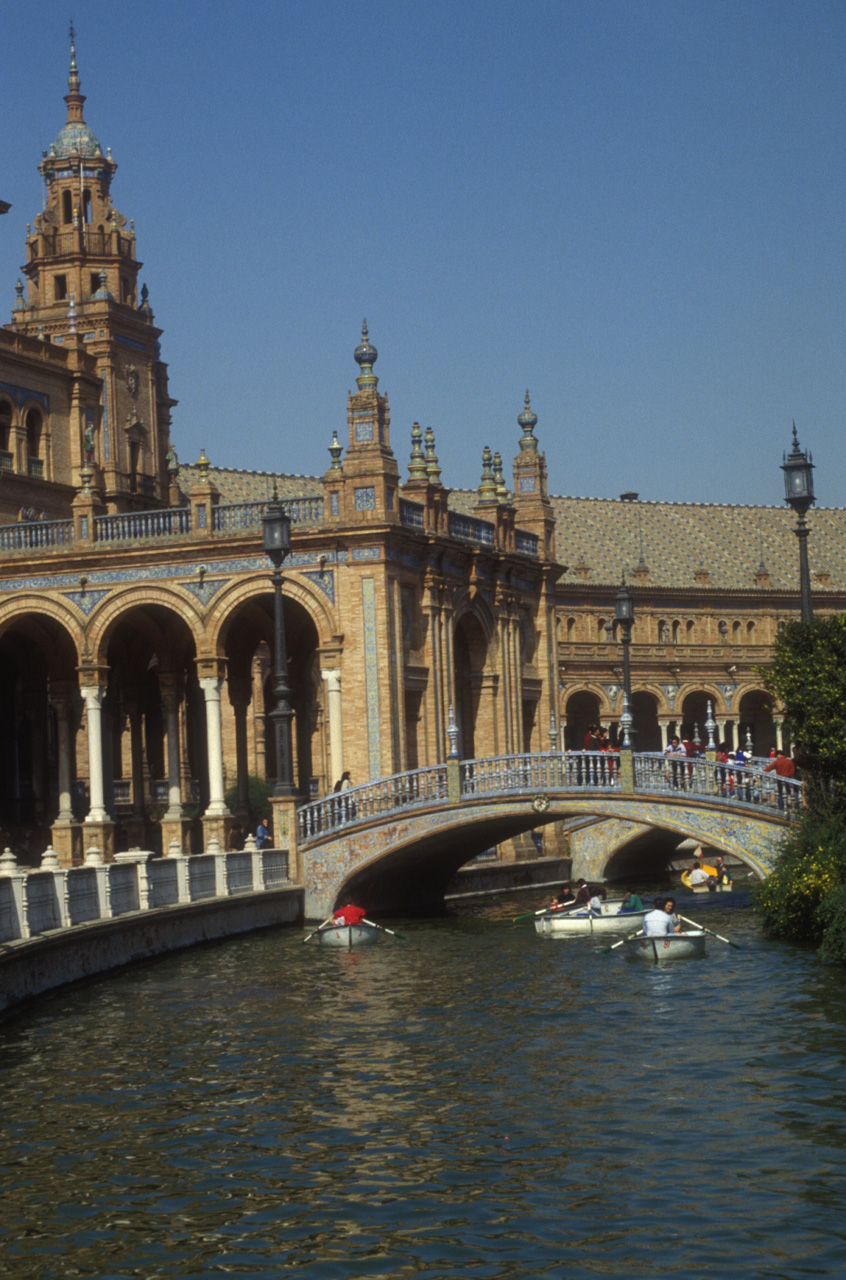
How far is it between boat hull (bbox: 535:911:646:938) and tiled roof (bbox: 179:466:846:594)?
49912mm

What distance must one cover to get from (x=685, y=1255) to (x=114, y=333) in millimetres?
48025

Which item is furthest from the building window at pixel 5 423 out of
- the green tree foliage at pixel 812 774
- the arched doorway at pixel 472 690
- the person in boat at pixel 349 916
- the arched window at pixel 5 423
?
the green tree foliage at pixel 812 774

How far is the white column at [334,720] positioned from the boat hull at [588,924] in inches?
345

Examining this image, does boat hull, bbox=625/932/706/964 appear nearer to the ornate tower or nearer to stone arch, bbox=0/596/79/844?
stone arch, bbox=0/596/79/844

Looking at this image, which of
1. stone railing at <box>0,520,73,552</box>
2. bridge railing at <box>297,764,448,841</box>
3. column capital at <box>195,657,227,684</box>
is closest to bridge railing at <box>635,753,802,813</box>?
bridge railing at <box>297,764,448,841</box>

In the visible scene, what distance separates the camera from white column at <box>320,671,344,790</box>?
138 feet

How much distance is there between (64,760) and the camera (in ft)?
153

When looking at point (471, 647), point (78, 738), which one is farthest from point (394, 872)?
point (78, 738)

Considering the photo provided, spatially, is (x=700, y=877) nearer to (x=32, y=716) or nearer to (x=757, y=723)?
(x=32, y=716)

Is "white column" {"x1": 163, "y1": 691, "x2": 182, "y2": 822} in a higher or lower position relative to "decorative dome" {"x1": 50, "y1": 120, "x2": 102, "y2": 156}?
lower

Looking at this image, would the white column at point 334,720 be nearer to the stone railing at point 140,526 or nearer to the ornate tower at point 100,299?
the stone railing at point 140,526

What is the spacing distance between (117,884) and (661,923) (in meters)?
8.54

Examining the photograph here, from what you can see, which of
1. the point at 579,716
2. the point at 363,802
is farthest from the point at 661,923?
the point at 579,716

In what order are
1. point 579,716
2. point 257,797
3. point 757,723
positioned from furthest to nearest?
point 757,723 < point 579,716 < point 257,797
